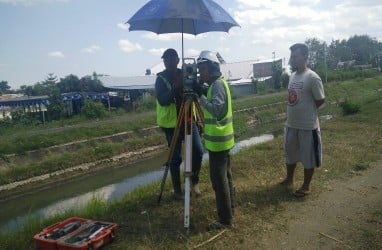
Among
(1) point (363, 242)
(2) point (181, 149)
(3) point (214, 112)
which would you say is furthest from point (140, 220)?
(1) point (363, 242)

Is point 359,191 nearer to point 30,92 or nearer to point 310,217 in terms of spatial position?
point 310,217

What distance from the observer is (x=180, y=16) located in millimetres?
4418

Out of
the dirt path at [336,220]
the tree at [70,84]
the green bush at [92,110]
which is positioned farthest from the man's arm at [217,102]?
the tree at [70,84]

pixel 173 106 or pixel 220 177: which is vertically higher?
pixel 173 106

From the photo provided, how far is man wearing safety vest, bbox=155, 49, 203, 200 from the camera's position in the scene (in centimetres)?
480

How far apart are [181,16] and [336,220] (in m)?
2.98

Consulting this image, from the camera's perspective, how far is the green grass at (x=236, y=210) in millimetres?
4188

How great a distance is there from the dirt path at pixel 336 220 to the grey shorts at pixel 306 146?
1.69 ft

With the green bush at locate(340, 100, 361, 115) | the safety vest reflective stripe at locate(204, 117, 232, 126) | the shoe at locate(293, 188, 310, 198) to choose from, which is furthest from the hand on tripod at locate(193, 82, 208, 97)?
the green bush at locate(340, 100, 361, 115)

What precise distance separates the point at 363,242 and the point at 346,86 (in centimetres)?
3603

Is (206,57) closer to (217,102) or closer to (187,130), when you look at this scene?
(217,102)

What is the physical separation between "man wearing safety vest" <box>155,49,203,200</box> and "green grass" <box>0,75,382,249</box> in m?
0.49

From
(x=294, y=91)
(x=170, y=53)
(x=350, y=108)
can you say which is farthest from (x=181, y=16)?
(x=350, y=108)

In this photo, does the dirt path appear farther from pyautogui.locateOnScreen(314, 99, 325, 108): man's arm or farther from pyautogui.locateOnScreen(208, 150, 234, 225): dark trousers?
pyautogui.locateOnScreen(314, 99, 325, 108): man's arm
